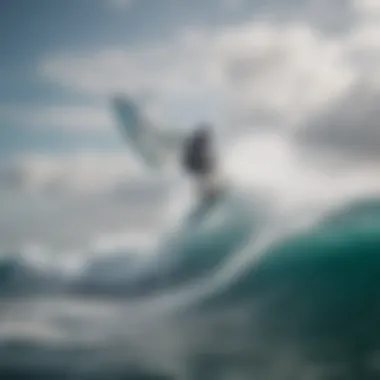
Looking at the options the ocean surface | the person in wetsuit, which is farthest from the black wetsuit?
the ocean surface

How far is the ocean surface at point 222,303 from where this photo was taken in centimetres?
197

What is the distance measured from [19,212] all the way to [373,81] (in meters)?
1.00

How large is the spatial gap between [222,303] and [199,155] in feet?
1.27

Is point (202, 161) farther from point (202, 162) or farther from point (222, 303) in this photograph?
point (222, 303)

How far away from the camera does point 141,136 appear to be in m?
2.07

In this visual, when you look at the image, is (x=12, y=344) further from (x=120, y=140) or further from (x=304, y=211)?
(x=304, y=211)

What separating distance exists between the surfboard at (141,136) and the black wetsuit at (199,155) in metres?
0.06

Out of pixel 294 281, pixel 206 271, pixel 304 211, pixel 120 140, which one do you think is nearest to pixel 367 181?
pixel 304 211

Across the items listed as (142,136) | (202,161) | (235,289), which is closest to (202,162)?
(202,161)

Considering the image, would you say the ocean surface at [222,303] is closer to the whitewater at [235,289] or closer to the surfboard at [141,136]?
the whitewater at [235,289]

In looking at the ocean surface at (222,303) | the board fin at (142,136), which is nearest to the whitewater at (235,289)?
the ocean surface at (222,303)

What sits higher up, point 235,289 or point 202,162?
point 202,162

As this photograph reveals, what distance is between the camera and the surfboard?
2041 millimetres

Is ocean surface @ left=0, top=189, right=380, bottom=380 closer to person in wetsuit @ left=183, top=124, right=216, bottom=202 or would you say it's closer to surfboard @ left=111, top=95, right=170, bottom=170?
person in wetsuit @ left=183, top=124, right=216, bottom=202
